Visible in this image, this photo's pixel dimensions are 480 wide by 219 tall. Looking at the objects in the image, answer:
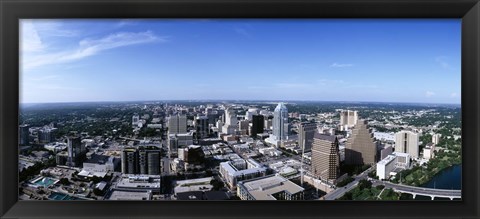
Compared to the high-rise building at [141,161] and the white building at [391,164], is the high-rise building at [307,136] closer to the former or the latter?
the white building at [391,164]

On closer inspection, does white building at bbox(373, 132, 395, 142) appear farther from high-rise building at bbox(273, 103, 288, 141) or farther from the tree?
the tree

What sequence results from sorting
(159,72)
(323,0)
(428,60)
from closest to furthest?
(323,0) → (428,60) → (159,72)

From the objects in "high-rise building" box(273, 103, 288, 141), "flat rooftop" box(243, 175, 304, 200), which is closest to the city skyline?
"high-rise building" box(273, 103, 288, 141)

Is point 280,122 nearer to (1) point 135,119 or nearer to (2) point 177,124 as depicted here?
(2) point 177,124

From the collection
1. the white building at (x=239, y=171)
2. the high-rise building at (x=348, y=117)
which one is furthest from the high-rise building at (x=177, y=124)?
the high-rise building at (x=348, y=117)

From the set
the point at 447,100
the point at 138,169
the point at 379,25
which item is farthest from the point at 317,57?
the point at 138,169
